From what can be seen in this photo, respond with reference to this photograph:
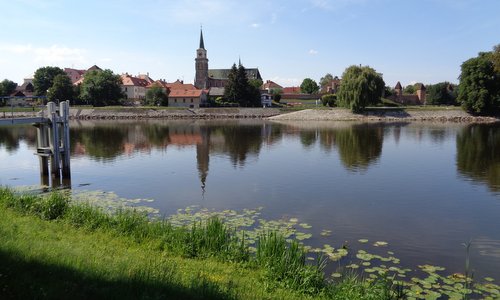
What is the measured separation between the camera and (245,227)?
15445 millimetres

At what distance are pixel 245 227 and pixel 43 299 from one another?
380 inches

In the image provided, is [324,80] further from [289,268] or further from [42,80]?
[289,268]

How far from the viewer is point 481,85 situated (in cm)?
8375

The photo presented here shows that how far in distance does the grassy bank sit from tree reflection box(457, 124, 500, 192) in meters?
17.6

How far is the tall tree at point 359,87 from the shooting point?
8662 cm

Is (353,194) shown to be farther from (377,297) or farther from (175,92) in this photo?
(175,92)

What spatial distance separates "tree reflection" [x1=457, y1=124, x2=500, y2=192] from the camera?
2621 cm

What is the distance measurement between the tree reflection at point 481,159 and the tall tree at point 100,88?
86.7 meters

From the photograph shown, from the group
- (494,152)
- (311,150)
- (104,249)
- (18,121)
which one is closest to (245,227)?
(104,249)

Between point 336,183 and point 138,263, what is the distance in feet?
56.7

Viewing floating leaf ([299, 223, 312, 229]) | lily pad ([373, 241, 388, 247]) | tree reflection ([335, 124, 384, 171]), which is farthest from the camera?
tree reflection ([335, 124, 384, 171])

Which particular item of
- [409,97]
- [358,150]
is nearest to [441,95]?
[409,97]

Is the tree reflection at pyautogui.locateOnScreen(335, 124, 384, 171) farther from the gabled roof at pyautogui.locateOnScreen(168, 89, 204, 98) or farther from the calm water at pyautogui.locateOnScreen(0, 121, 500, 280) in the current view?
the gabled roof at pyautogui.locateOnScreen(168, 89, 204, 98)

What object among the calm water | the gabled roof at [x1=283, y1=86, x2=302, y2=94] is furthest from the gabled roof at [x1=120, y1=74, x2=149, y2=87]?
the calm water
